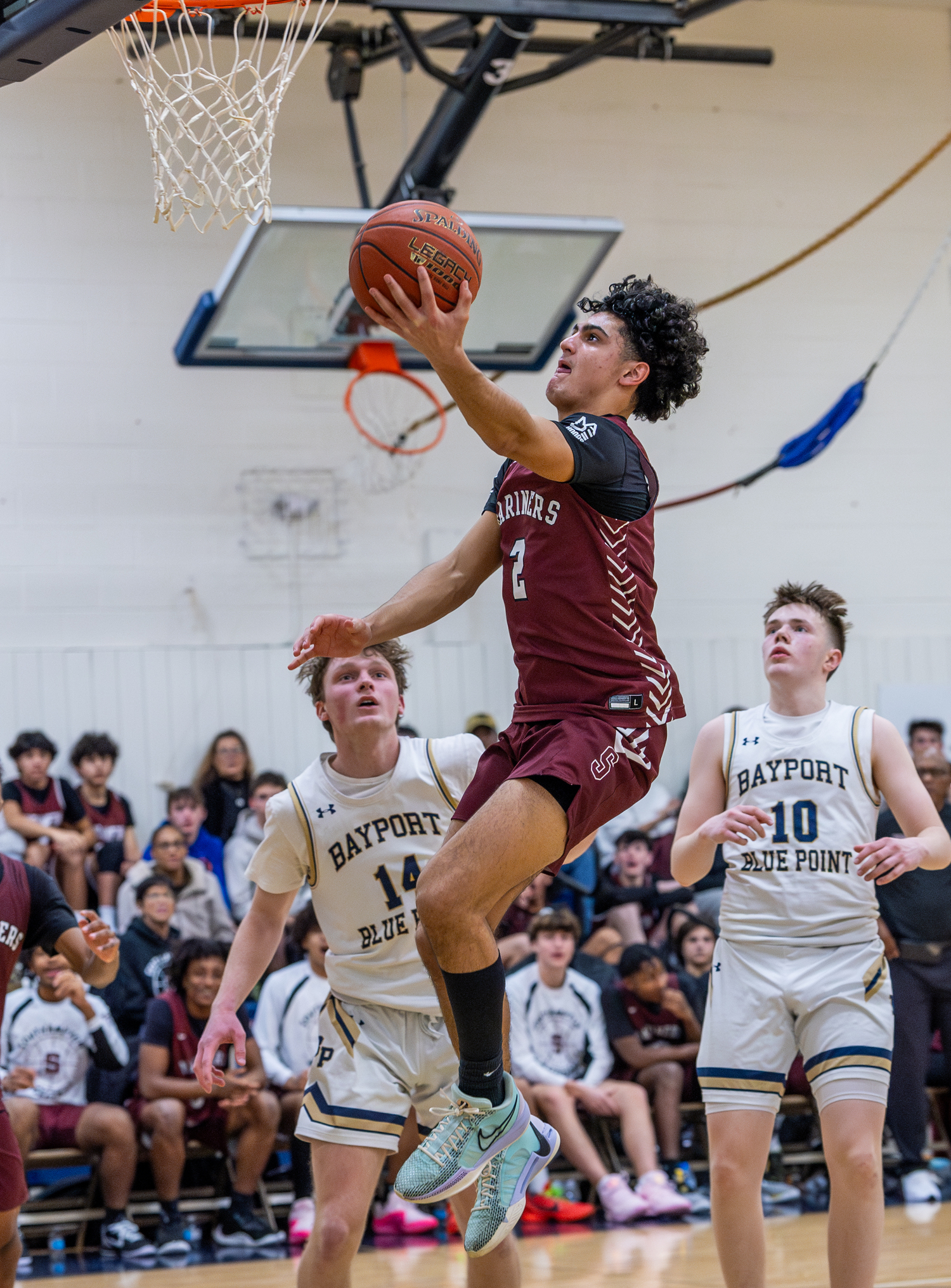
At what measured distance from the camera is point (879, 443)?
1313cm

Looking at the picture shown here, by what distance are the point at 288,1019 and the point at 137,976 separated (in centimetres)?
95

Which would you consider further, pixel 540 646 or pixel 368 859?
pixel 368 859

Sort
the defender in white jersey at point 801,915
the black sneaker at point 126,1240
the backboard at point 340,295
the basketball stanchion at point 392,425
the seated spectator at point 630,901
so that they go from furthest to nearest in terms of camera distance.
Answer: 1. the basketball stanchion at point 392,425
2. the seated spectator at point 630,901
3. the backboard at point 340,295
4. the black sneaker at point 126,1240
5. the defender in white jersey at point 801,915

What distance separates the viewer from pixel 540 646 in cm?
392

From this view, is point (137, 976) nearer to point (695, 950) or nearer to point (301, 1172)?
point (301, 1172)

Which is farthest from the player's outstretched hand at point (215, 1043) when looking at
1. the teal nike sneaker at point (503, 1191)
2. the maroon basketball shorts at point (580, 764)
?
the maroon basketball shorts at point (580, 764)

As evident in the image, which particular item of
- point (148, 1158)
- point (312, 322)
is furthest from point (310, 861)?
point (312, 322)

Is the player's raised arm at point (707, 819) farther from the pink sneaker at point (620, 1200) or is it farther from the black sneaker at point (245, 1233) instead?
the black sneaker at point (245, 1233)

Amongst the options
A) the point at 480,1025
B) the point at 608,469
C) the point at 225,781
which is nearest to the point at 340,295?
the point at 225,781

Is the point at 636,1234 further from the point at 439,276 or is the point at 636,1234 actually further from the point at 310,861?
the point at 439,276

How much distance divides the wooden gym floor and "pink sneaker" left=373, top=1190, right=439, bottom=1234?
0.17 metres

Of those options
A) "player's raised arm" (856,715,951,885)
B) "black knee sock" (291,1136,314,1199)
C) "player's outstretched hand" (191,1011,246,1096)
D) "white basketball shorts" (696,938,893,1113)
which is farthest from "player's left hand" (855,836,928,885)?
"black knee sock" (291,1136,314,1199)

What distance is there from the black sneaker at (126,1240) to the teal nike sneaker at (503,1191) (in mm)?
4037

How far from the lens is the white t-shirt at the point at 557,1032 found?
8.38 metres
